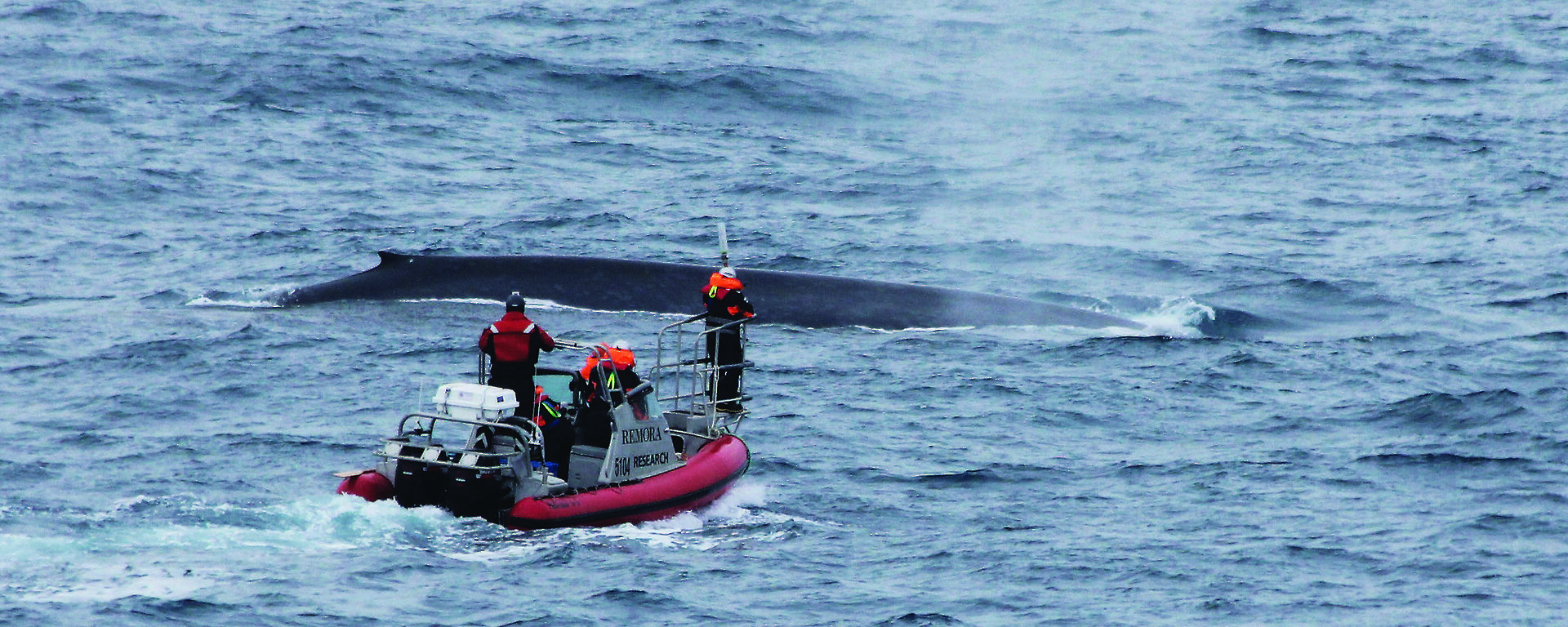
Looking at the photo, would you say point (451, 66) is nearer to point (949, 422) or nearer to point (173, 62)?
point (173, 62)

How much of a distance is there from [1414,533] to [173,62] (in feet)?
116

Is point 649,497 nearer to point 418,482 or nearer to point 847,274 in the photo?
point 418,482

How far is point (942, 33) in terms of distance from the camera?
187 ft

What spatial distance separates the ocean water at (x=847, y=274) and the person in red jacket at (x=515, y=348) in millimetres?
1457

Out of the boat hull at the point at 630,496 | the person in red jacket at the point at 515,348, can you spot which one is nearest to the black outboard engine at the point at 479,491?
the boat hull at the point at 630,496

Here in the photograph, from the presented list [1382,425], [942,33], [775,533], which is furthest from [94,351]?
[942,33]

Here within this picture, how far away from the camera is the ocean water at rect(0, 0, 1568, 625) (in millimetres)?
16047

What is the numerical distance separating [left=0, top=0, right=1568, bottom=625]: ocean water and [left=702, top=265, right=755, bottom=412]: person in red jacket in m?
1.00

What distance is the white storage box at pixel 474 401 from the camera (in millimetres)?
16688

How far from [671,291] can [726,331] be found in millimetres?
7235

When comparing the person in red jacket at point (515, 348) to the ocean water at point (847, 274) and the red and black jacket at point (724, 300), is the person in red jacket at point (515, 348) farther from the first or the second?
the red and black jacket at point (724, 300)

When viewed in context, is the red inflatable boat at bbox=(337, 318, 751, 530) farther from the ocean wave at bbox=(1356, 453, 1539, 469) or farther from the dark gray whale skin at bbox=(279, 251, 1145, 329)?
the dark gray whale skin at bbox=(279, 251, 1145, 329)

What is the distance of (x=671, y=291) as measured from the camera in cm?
2708

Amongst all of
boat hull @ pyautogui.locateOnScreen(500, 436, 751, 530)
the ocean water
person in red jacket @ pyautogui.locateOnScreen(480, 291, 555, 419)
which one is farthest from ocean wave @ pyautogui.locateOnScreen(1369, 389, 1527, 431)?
person in red jacket @ pyautogui.locateOnScreen(480, 291, 555, 419)
